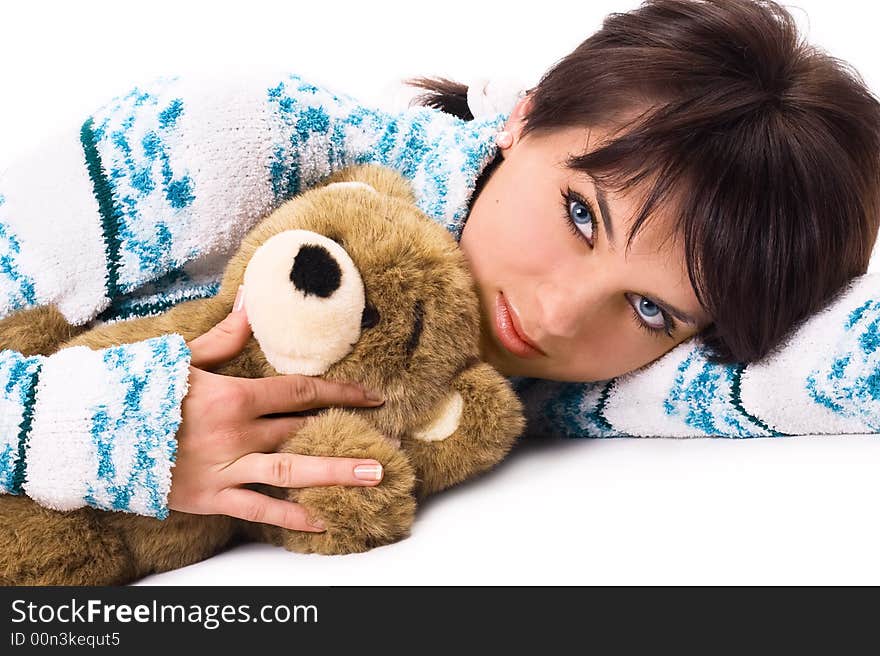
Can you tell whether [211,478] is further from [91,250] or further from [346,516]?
[91,250]

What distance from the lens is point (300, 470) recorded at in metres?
0.82

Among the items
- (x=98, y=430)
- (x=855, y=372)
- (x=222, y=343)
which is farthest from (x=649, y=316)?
(x=98, y=430)

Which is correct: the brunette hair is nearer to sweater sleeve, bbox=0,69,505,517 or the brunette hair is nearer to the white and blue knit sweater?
the white and blue knit sweater

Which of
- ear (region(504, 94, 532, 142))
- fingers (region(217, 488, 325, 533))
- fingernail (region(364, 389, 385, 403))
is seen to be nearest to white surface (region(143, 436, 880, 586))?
fingers (region(217, 488, 325, 533))

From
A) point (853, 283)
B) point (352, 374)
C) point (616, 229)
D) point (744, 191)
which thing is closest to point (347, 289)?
point (352, 374)

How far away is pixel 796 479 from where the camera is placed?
0.96 m

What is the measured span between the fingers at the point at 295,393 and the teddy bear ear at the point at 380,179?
0.76 ft

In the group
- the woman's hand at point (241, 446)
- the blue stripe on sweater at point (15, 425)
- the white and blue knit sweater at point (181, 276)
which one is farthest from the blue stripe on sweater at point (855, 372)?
the blue stripe on sweater at point (15, 425)

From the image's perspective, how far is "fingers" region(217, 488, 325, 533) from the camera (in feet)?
2.72

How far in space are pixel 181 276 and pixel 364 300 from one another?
328 mm

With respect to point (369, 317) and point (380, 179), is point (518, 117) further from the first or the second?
point (369, 317)

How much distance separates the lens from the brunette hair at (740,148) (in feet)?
3.07

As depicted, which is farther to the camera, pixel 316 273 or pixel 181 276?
pixel 181 276

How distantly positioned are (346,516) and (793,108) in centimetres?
63
